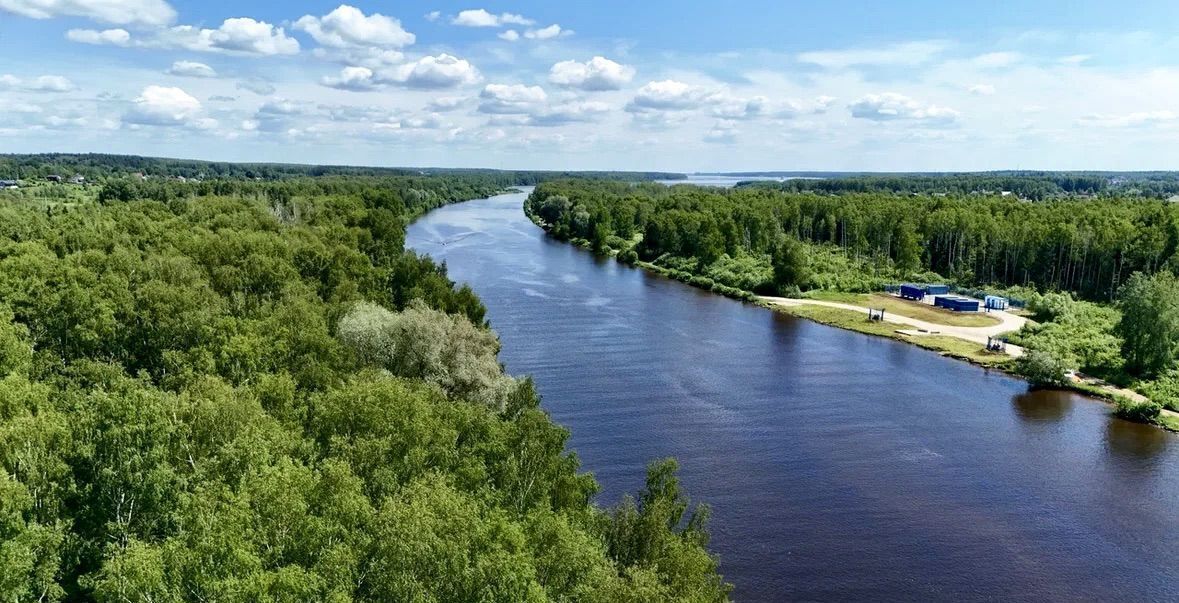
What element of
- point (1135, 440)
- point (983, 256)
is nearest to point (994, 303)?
point (983, 256)

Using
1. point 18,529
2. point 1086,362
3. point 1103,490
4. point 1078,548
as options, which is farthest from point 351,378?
point 1086,362

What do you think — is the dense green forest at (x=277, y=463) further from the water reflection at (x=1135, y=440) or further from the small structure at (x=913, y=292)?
the small structure at (x=913, y=292)

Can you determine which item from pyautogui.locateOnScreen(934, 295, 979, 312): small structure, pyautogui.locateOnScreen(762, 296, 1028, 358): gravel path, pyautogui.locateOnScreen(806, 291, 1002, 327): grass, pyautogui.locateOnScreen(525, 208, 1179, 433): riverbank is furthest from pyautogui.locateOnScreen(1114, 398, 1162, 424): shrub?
pyautogui.locateOnScreen(934, 295, 979, 312): small structure

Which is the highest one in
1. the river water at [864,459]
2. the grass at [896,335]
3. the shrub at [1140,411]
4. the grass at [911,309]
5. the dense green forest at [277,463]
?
the dense green forest at [277,463]

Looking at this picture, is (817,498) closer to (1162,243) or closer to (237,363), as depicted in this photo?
(237,363)

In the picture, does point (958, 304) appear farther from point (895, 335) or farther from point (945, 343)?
point (945, 343)

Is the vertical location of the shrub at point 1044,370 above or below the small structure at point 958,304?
below

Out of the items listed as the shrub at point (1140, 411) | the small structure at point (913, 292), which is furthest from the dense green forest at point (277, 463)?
the small structure at point (913, 292)
